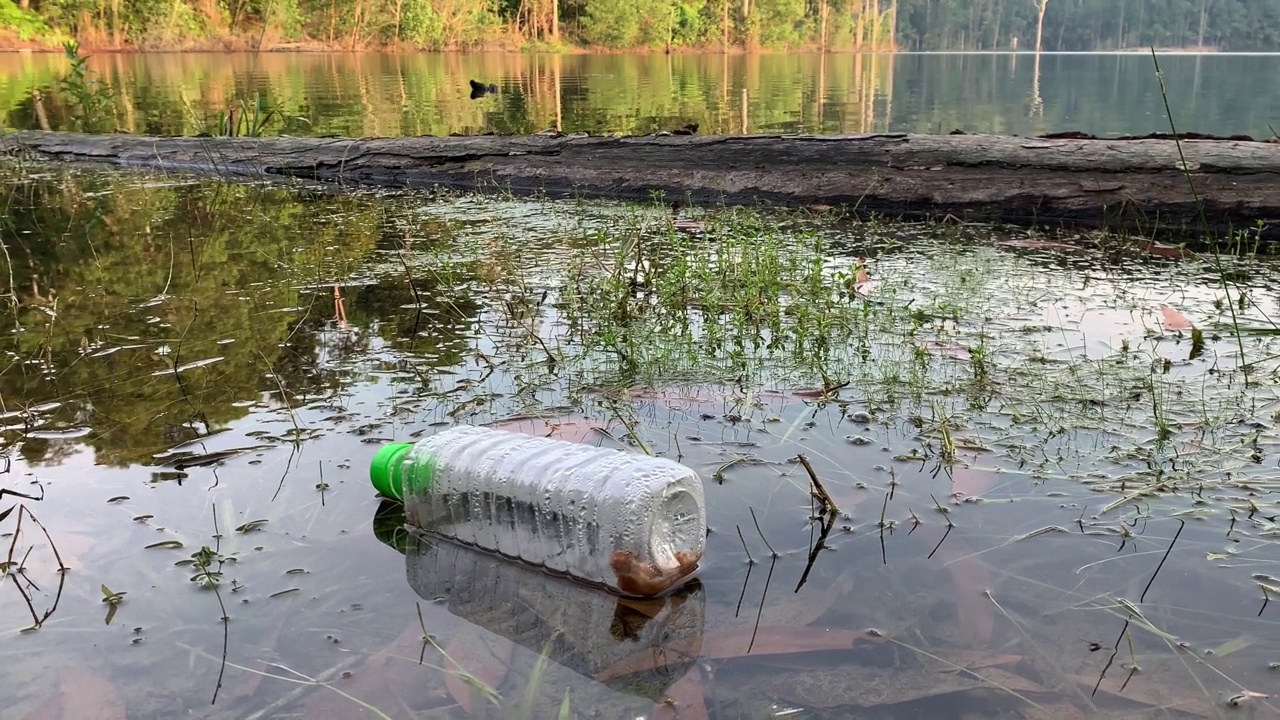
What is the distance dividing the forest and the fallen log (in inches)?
33.6

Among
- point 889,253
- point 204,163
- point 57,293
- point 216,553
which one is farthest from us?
point 204,163

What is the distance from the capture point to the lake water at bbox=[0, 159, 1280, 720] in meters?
1.26

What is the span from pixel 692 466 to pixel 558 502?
44 cm

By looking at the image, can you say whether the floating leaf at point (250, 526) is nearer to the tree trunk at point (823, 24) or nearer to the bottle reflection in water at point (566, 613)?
the bottle reflection in water at point (566, 613)

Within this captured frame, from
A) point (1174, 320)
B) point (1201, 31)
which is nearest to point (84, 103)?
point (1174, 320)

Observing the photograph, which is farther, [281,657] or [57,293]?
[57,293]

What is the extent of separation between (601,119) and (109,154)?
550 cm

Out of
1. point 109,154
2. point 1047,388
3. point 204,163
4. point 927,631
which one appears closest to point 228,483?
point 927,631

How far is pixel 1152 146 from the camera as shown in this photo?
14.8 feet

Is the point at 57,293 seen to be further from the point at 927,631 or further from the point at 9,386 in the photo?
the point at 927,631

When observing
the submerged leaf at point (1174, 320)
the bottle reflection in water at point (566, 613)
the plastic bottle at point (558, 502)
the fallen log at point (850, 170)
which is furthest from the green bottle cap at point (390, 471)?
the fallen log at point (850, 170)

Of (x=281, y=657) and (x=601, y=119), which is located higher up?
(x=601, y=119)

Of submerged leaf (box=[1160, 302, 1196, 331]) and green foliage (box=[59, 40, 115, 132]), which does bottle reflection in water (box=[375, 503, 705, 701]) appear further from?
green foliage (box=[59, 40, 115, 132])

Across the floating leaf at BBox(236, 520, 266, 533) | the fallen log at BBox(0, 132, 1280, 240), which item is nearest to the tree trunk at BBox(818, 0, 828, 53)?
the fallen log at BBox(0, 132, 1280, 240)
